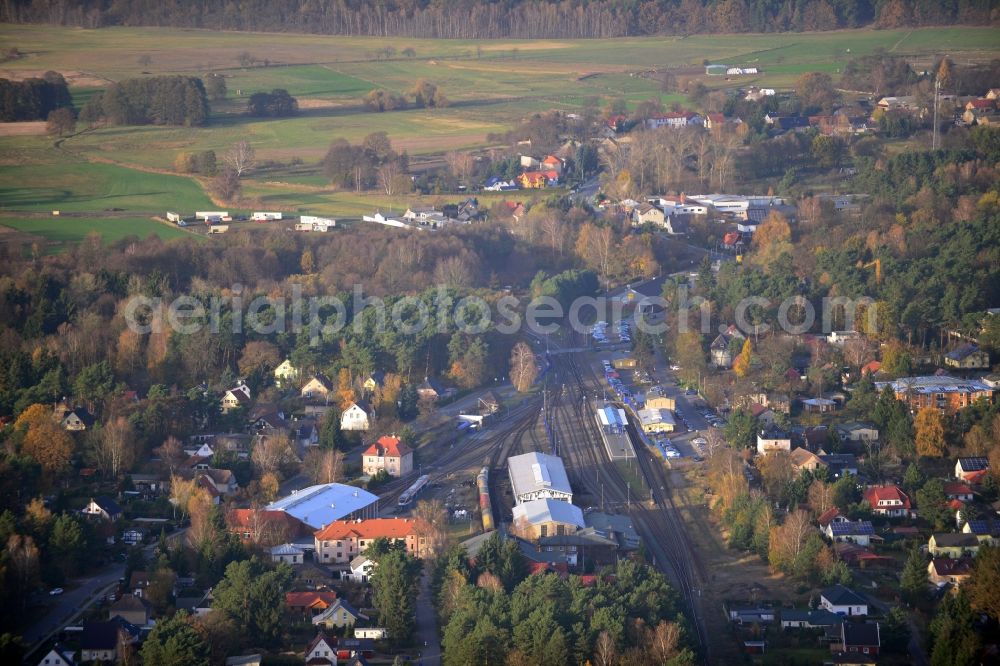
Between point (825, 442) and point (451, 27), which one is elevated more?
point (451, 27)

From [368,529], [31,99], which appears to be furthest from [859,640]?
[31,99]

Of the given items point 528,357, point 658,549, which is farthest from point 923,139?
point 658,549

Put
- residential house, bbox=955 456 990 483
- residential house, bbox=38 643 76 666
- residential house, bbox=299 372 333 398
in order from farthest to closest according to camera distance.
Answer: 1. residential house, bbox=299 372 333 398
2. residential house, bbox=955 456 990 483
3. residential house, bbox=38 643 76 666

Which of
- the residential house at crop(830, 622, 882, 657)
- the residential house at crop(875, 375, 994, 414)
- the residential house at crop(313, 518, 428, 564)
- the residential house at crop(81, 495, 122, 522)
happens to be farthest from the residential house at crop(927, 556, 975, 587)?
the residential house at crop(81, 495, 122, 522)

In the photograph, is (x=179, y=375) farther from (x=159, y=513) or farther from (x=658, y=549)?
(x=658, y=549)

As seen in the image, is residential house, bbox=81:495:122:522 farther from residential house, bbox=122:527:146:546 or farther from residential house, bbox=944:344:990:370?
residential house, bbox=944:344:990:370

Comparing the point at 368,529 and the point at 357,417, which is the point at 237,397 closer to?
the point at 357,417

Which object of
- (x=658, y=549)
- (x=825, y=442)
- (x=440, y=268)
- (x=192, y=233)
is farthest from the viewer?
(x=192, y=233)

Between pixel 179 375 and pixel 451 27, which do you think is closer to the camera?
pixel 179 375
